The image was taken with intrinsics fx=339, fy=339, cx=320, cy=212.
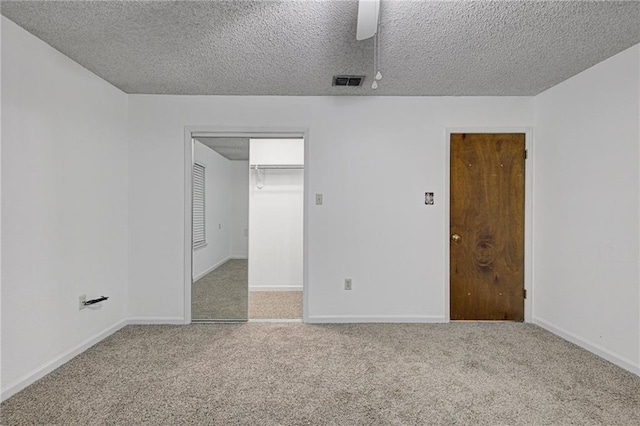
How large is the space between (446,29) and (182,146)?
2.63m

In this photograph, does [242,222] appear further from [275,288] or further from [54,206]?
[54,206]

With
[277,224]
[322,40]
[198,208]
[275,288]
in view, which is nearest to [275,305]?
[275,288]

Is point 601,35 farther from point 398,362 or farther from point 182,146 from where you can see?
point 182,146

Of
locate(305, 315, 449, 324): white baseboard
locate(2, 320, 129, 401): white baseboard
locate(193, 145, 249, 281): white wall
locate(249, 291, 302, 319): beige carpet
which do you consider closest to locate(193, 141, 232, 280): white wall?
locate(193, 145, 249, 281): white wall

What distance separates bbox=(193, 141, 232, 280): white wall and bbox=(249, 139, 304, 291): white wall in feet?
1.23

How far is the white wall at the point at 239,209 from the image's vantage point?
147 inches

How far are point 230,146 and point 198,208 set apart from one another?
75 centimetres

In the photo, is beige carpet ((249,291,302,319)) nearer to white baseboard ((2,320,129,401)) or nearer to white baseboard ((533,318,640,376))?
white baseboard ((2,320,129,401))

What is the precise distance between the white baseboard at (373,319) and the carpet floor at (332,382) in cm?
29

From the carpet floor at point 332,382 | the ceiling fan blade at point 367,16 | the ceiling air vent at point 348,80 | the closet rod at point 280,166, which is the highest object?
the ceiling air vent at point 348,80

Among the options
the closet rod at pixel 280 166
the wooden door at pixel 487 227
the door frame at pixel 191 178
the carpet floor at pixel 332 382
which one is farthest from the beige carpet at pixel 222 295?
the wooden door at pixel 487 227

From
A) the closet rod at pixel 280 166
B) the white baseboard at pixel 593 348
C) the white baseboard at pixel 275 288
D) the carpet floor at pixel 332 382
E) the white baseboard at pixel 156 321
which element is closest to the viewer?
the carpet floor at pixel 332 382

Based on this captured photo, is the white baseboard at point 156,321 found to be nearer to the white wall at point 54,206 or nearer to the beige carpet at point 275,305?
the white wall at point 54,206

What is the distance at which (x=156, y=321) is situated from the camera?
348cm
